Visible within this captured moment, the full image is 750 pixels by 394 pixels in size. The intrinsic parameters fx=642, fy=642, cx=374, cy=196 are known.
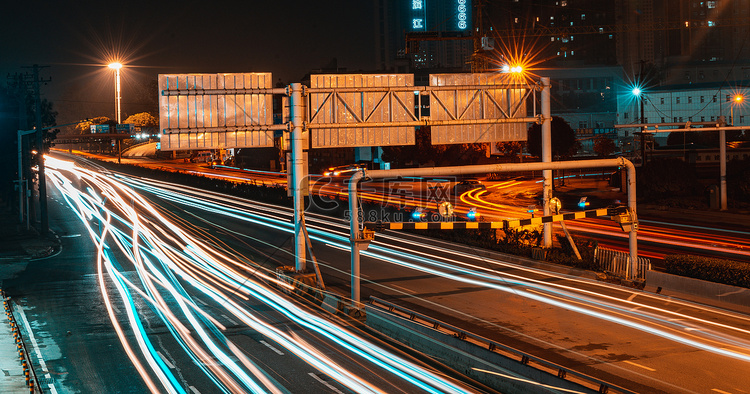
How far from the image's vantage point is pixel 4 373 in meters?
13.6

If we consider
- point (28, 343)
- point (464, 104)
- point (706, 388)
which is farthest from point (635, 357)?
point (28, 343)

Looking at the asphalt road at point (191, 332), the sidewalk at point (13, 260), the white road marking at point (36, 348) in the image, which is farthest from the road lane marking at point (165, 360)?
the sidewalk at point (13, 260)

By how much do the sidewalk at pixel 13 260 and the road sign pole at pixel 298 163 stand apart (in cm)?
844

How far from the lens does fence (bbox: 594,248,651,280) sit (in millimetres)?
20552

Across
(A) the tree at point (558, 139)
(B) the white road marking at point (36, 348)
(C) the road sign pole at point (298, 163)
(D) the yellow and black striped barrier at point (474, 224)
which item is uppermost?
(A) the tree at point (558, 139)

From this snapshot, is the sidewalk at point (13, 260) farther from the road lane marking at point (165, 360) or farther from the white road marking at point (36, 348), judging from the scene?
the road lane marking at point (165, 360)

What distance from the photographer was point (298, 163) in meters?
20.7

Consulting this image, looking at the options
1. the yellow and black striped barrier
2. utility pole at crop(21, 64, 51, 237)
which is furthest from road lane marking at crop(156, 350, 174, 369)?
utility pole at crop(21, 64, 51, 237)

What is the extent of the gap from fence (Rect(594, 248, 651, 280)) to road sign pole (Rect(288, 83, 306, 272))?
33.7ft

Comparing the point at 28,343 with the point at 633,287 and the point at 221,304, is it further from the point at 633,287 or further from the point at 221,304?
the point at 633,287

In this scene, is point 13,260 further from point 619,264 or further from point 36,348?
point 619,264

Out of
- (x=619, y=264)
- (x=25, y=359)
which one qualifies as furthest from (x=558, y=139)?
(x=25, y=359)

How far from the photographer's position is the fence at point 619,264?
20.6m

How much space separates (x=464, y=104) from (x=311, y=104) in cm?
512
